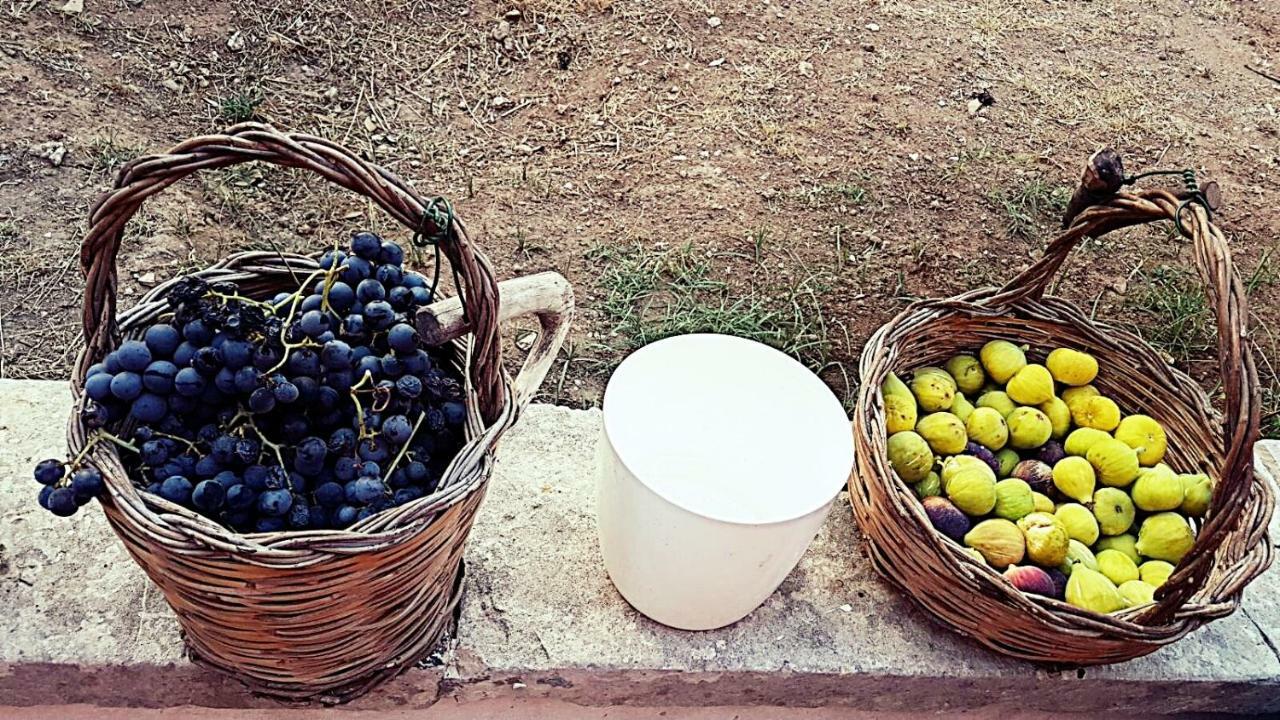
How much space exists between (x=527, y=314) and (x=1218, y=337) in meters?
0.93

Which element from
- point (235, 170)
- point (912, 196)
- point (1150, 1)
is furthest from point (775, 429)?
point (1150, 1)

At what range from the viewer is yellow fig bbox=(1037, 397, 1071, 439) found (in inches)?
70.6

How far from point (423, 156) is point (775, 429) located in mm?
1425

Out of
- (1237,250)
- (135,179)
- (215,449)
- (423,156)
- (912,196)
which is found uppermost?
(135,179)

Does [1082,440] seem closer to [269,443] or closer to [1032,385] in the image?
[1032,385]

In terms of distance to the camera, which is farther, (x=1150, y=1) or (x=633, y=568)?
(x=1150, y=1)

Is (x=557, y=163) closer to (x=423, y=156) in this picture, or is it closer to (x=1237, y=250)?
(x=423, y=156)

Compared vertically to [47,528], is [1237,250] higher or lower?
lower

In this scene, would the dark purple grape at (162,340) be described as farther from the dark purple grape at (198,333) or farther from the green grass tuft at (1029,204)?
the green grass tuft at (1029,204)

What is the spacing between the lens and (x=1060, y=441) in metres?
1.82

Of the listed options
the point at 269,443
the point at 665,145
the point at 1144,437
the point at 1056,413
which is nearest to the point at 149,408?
the point at 269,443

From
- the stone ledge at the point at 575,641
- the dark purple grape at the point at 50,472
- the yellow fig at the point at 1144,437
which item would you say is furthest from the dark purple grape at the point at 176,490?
the yellow fig at the point at 1144,437

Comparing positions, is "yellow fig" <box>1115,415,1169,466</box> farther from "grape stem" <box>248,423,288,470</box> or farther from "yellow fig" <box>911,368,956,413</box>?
"grape stem" <box>248,423,288,470</box>

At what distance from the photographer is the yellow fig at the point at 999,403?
1.79m
